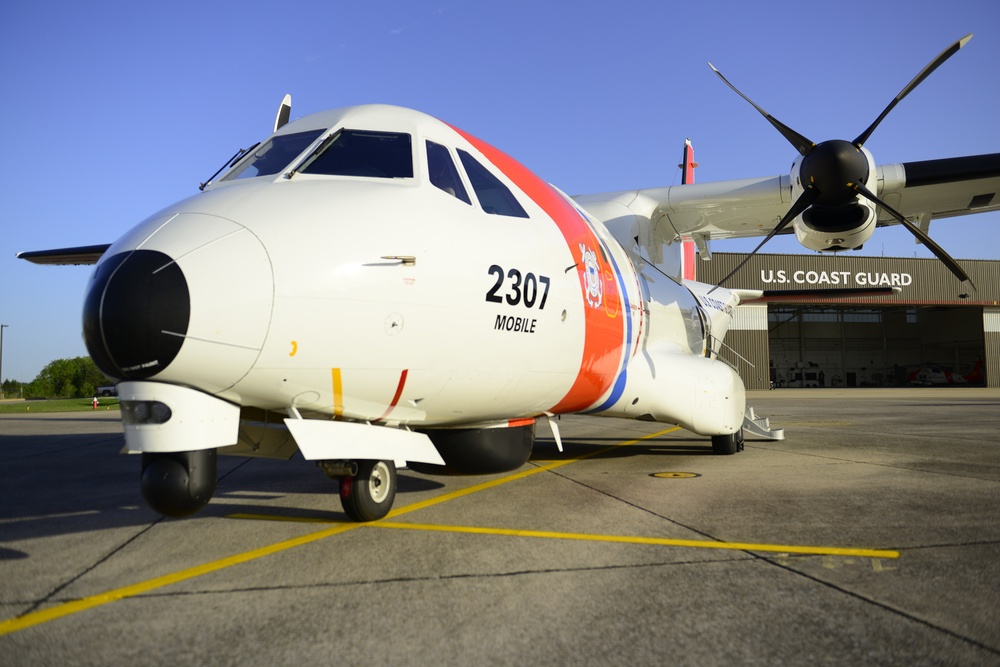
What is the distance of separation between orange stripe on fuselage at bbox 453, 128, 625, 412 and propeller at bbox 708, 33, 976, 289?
306 cm

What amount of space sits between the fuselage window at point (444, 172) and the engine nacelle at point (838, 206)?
5.85 m

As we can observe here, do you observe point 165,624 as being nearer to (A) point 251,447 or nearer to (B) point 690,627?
(A) point 251,447

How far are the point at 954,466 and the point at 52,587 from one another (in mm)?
9175

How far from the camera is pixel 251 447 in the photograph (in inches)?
206

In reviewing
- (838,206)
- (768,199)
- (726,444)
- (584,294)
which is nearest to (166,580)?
(584,294)

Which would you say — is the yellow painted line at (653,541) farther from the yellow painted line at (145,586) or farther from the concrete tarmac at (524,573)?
the yellow painted line at (145,586)

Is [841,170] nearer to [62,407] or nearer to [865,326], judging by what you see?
[62,407]

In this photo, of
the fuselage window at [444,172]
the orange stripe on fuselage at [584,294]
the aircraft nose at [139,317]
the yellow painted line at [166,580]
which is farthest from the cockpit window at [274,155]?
the yellow painted line at [166,580]

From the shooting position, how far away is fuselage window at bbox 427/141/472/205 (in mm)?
5367

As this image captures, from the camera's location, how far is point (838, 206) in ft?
31.0

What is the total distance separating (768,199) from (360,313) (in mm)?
8254

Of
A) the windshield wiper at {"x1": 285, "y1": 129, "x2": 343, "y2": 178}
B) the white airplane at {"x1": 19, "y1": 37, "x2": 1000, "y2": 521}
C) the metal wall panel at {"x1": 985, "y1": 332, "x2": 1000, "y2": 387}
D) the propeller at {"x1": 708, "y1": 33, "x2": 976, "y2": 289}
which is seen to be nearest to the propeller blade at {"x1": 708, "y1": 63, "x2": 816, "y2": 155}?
the propeller at {"x1": 708, "y1": 33, "x2": 976, "y2": 289}

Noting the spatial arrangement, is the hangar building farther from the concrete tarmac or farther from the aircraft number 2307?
the aircraft number 2307

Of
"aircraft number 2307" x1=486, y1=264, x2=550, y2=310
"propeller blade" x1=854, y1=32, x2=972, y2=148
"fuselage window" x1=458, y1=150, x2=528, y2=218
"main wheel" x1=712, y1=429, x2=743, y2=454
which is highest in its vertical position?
"propeller blade" x1=854, y1=32, x2=972, y2=148
